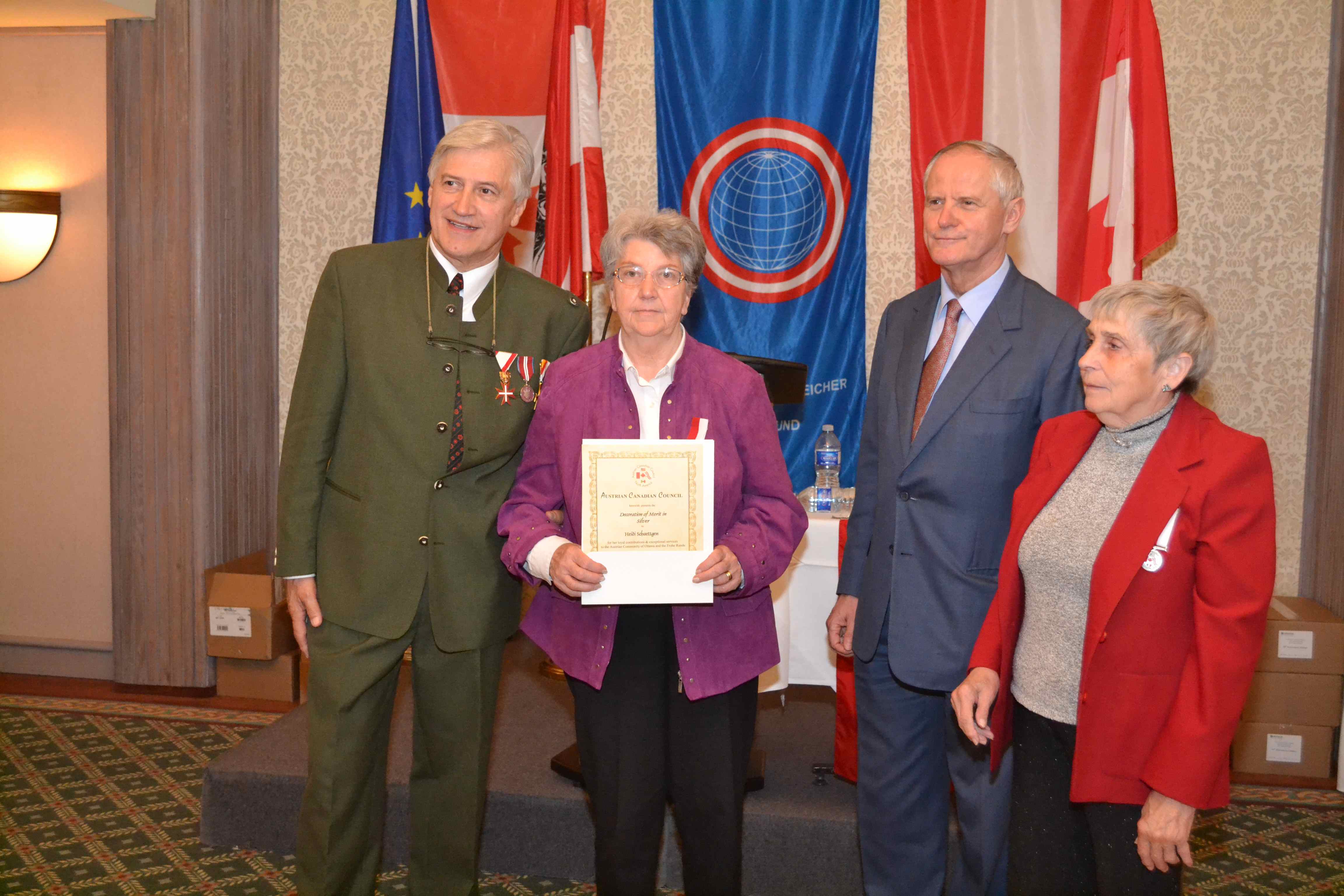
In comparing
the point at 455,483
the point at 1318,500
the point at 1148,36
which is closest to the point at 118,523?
the point at 455,483

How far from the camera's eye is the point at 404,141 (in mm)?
4332

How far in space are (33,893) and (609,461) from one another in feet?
7.05

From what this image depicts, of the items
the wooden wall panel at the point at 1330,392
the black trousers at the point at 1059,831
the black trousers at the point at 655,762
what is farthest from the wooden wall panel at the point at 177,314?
the wooden wall panel at the point at 1330,392

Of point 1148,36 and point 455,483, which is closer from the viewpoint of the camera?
point 455,483

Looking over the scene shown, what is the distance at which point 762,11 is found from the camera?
4227mm

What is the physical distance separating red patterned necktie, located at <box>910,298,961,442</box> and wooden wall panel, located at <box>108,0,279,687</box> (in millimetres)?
3222

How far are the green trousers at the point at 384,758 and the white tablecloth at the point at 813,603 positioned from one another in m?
1.26

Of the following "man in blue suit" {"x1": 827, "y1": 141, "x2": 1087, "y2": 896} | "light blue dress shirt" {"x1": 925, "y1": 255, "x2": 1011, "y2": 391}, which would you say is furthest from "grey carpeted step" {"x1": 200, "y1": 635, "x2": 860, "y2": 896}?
"light blue dress shirt" {"x1": 925, "y1": 255, "x2": 1011, "y2": 391}

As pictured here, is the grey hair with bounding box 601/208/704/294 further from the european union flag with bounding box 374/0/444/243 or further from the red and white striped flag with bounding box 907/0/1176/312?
the european union flag with bounding box 374/0/444/243

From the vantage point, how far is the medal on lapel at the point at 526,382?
7.34ft

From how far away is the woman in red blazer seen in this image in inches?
62.5

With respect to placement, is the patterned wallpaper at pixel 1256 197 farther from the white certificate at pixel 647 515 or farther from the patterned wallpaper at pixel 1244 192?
the white certificate at pixel 647 515

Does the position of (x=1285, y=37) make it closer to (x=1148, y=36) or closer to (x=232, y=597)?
(x=1148, y=36)

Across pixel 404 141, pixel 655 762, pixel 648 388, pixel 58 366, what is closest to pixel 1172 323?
pixel 648 388
